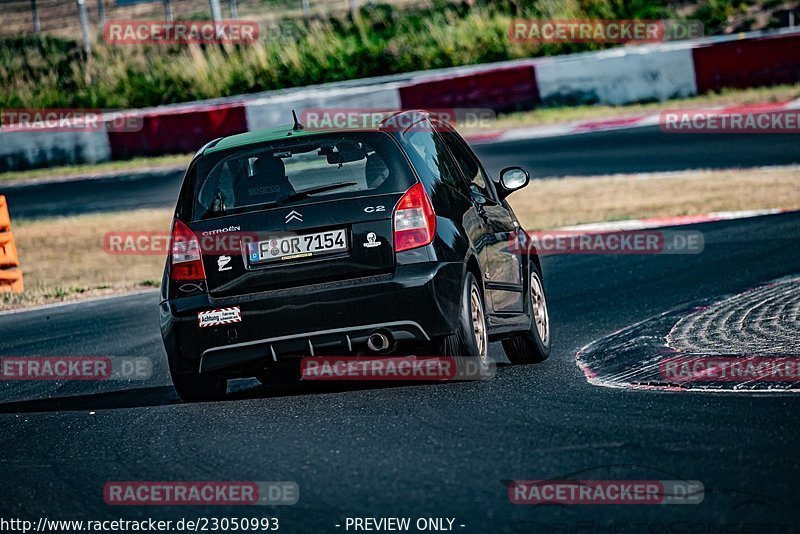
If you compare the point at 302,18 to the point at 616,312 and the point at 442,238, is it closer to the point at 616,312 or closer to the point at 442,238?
the point at 616,312

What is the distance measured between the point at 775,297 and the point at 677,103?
1589 centimetres

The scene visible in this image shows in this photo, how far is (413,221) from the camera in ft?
23.2

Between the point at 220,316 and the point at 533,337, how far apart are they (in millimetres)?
2138

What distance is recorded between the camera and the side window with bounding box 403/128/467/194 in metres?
7.46

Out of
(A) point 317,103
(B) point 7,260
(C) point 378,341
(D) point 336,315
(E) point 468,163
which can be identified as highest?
(E) point 468,163

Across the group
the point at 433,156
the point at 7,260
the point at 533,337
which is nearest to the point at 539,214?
the point at 7,260

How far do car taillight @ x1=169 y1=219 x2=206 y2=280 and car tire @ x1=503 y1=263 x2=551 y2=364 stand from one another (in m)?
2.10

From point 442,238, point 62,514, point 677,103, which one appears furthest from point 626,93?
point 62,514

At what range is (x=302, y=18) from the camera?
38562 mm

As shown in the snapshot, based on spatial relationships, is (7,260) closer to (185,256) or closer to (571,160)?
(571,160)

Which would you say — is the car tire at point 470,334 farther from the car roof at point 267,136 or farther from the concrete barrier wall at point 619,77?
the concrete barrier wall at point 619,77

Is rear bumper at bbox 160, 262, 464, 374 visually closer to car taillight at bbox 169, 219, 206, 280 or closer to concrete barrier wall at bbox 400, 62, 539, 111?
car taillight at bbox 169, 219, 206, 280

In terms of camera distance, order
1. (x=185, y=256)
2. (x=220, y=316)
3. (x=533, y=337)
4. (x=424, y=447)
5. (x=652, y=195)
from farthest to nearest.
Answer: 1. (x=652, y=195)
2. (x=533, y=337)
3. (x=185, y=256)
4. (x=220, y=316)
5. (x=424, y=447)

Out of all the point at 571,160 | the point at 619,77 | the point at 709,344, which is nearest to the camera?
the point at 709,344
